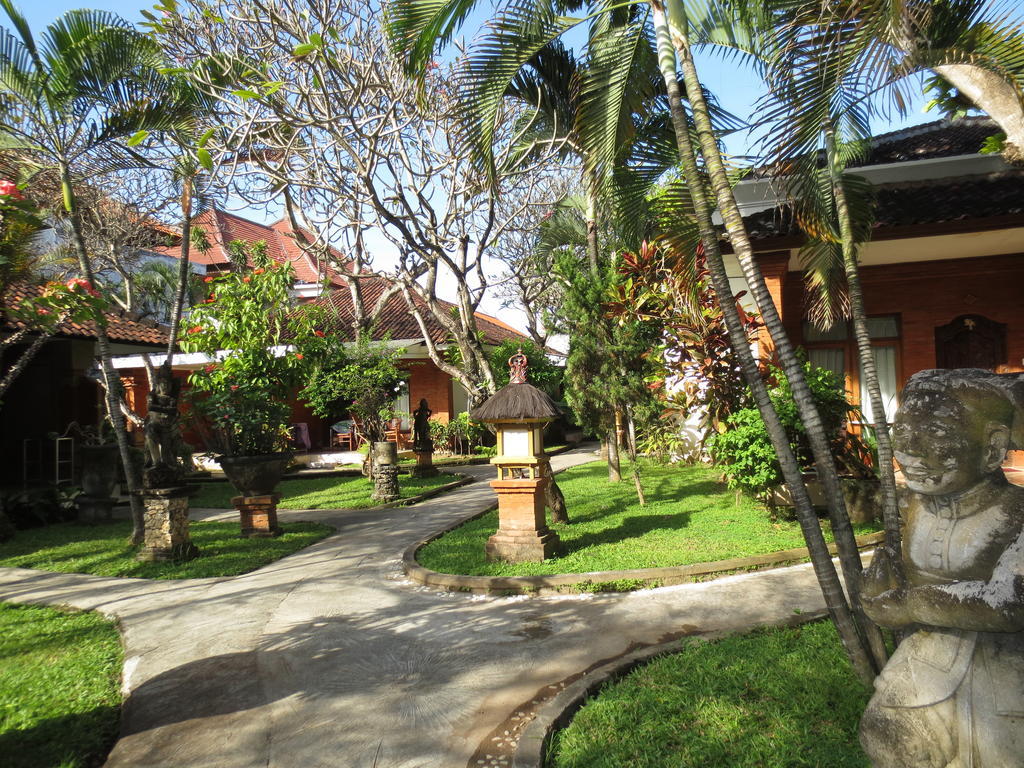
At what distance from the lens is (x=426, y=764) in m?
3.15

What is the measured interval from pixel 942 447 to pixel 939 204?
7.77 meters

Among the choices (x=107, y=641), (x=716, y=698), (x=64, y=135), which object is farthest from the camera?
(x=64, y=135)

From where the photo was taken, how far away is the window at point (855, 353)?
Result: 10000 mm

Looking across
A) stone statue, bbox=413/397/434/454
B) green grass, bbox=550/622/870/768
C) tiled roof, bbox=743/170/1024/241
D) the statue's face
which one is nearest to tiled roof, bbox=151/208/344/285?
stone statue, bbox=413/397/434/454

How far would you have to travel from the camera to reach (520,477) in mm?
6848

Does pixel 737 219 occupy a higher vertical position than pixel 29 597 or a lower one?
higher

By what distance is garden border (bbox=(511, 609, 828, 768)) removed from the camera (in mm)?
3078

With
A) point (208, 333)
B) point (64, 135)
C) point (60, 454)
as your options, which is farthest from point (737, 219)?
point (60, 454)

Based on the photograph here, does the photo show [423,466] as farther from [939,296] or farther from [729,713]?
[729,713]

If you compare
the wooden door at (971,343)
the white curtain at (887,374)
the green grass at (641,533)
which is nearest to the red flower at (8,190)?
the green grass at (641,533)

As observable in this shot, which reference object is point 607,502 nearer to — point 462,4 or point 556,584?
point 556,584

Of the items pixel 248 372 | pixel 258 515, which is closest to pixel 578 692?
pixel 258 515

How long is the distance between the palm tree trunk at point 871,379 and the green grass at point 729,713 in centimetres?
88

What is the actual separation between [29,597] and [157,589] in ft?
3.85
